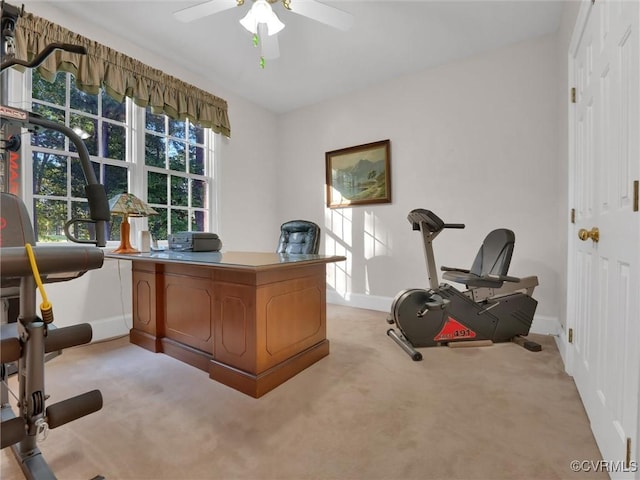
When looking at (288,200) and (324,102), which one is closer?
(324,102)

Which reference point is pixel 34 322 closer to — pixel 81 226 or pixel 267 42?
pixel 267 42

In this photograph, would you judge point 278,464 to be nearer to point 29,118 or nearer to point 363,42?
point 29,118

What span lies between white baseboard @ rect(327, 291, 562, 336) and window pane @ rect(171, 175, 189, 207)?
220 cm

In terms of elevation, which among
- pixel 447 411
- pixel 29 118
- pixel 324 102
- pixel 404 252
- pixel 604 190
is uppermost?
pixel 324 102

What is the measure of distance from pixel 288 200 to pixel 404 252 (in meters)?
1.94

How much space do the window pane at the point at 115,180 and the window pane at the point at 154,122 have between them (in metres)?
0.54

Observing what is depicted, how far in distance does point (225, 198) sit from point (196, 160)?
1.85 feet

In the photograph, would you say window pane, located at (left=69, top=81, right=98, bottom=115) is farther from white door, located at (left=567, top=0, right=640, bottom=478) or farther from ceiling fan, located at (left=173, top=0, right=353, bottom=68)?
white door, located at (left=567, top=0, right=640, bottom=478)

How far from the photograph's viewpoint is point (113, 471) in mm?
1184

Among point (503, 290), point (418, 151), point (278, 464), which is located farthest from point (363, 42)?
point (278, 464)

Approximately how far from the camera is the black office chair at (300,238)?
2.86 meters

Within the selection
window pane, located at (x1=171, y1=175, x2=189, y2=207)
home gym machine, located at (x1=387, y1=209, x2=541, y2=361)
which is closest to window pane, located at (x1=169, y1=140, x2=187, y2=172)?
window pane, located at (x1=171, y1=175, x2=189, y2=207)

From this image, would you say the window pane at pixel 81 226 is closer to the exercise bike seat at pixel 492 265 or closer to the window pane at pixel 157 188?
the window pane at pixel 157 188

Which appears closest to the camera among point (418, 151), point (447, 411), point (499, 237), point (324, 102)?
point (447, 411)
